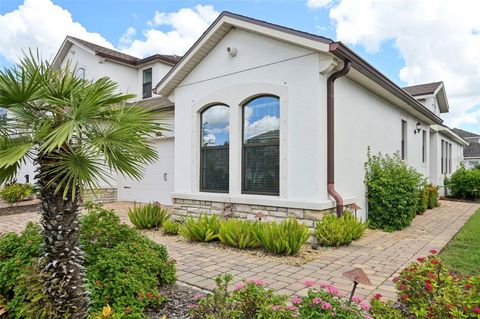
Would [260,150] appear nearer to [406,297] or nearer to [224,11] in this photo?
[224,11]

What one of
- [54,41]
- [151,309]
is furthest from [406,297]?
[54,41]

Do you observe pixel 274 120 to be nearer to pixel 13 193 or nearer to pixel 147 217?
pixel 147 217

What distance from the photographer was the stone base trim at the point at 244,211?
20.8ft

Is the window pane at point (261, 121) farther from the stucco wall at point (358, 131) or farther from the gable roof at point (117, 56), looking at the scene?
the gable roof at point (117, 56)

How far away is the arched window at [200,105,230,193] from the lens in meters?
7.98

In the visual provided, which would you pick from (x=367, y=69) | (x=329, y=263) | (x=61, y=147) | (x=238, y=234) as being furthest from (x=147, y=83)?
(x=61, y=147)

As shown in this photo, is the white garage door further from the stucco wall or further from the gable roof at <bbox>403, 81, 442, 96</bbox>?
the gable roof at <bbox>403, 81, 442, 96</bbox>

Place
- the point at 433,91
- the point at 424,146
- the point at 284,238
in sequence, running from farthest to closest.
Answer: the point at 433,91
the point at 424,146
the point at 284,238

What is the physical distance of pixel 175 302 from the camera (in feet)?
11.7

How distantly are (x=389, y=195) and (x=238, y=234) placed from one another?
432 cm

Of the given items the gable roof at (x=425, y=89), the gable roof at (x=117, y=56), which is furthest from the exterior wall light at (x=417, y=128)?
the gable roof at (x=117, y=56)

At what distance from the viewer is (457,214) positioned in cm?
1073

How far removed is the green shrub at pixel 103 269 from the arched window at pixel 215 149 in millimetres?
3982

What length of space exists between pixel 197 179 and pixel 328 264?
4382 millimetres
